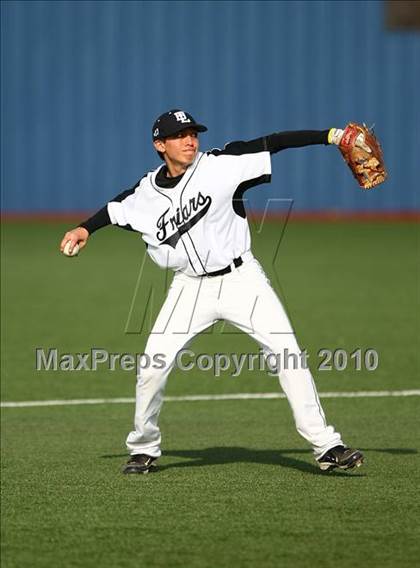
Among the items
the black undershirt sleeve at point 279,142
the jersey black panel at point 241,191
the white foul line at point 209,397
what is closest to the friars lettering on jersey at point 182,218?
the jersey black panel at point 241,191

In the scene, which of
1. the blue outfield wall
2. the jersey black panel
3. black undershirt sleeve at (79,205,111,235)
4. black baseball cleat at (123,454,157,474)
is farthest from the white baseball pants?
the blue outfield wall

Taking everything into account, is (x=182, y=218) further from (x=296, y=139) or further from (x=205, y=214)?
(x=296, y=139)

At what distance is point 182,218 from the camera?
23.0ft

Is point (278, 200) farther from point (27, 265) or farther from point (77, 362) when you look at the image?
point (77, 362)

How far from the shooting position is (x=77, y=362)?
11.8 meters

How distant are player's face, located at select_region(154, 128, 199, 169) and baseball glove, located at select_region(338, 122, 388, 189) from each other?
835 mm

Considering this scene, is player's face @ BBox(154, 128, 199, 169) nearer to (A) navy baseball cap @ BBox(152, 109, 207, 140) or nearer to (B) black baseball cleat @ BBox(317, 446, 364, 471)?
(A) navy baseball cap @ BBox(152, 109, 207, 140)

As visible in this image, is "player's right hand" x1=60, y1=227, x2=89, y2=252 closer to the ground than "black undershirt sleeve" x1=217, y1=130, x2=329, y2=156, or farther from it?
closer to the ground

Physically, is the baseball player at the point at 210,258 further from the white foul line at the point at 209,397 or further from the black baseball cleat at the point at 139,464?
the white foul line at the point at 209,397

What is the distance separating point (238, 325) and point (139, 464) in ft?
3.25

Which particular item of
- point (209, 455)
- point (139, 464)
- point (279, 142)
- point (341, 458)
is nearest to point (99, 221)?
point (279, 142)

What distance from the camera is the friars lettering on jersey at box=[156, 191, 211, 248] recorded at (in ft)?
22.9

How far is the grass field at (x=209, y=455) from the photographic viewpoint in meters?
5.54

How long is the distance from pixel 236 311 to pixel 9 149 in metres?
21.5
